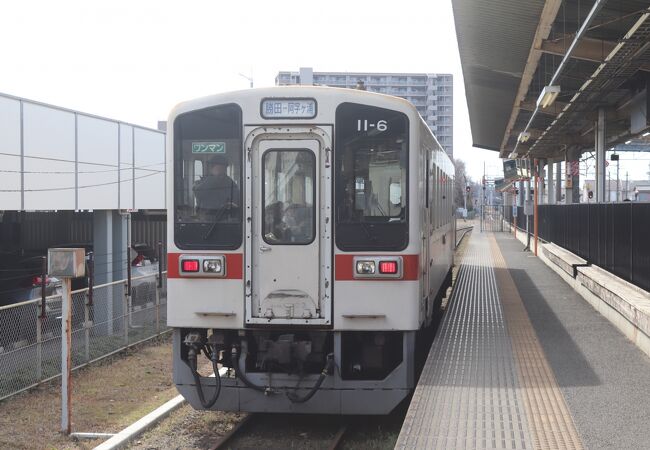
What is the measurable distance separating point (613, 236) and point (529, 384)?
589 cm

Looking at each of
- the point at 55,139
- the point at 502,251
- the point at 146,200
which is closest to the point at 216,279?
the point at 55,139

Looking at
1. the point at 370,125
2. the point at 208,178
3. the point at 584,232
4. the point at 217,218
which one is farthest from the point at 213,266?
the point at 584,232

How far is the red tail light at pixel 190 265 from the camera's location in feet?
22.1

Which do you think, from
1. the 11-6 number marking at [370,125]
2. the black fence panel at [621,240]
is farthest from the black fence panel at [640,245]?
the 11-6 number marking at [370,125]

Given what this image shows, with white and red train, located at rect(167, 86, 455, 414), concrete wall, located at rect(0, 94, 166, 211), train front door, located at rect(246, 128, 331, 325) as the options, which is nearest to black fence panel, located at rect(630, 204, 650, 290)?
white and red train, located at rect(167, 86, 455, 414)

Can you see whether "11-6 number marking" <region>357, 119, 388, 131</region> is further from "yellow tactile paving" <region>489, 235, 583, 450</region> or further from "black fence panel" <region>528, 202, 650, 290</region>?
"black fence panel" <region>528, 202, 650, 290</region>

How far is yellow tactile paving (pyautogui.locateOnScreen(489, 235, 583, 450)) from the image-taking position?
5266 mm

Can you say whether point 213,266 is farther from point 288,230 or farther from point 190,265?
point 288,230

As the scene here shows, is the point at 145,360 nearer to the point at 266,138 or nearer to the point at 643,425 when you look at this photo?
the point at 266,138

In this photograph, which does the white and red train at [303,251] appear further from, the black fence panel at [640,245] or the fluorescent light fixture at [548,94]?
the fluorescent light fixture at [548,94]

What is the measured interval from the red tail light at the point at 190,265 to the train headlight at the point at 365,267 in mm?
1453

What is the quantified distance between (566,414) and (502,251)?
22.2 meters

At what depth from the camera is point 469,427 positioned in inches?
217

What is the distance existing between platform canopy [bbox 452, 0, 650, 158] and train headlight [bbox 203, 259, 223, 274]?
4582 millimetres
